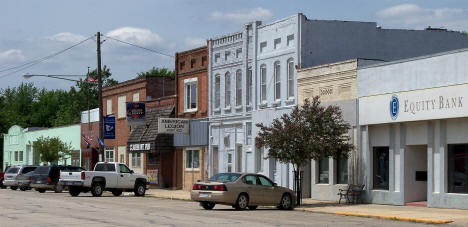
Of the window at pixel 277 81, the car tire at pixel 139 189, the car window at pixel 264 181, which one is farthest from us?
the car tire at pixel 139 189

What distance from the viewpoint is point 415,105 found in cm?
2892

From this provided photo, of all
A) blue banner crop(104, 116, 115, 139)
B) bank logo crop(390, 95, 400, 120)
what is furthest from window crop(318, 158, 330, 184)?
blue banner crop(104, 116, 115, 139)

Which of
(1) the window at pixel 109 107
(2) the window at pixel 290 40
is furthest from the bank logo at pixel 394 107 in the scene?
(1) the window at pixel 109 107

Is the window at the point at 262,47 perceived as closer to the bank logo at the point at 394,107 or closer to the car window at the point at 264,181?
the bank logo at the point at 394,107

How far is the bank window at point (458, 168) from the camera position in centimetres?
2747

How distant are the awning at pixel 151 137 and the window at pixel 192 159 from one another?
175 centimetres

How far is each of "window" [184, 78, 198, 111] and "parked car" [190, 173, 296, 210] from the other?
1831cm

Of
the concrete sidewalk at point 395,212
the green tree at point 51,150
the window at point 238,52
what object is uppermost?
the window at point 238,52

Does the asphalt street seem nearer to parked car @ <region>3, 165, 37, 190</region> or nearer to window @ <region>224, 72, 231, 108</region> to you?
window @ <region>224, 72, 231, 108</region>

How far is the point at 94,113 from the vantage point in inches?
2474

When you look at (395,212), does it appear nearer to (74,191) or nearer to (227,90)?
(74,191)

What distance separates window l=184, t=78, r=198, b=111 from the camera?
46.9 m

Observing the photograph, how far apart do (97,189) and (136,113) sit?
10279mm

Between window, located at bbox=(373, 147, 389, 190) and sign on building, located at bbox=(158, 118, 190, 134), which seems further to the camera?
sign on building, located at bbox=(158, 118, 190, 134)
